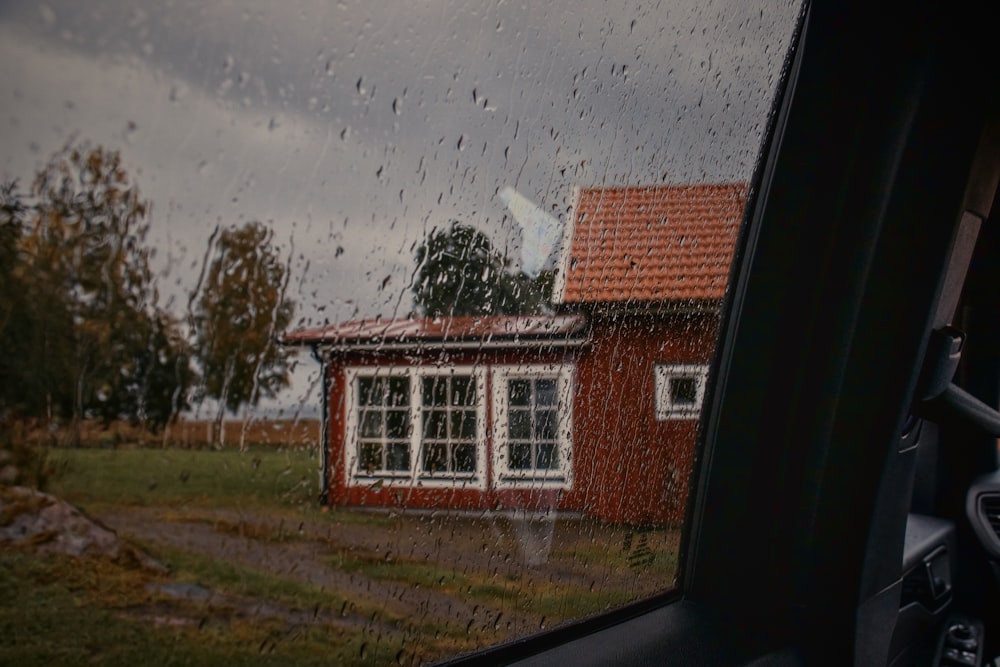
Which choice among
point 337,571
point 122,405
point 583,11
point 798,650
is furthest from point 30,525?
point 798,650

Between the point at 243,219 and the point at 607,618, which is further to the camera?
the point at 607,618

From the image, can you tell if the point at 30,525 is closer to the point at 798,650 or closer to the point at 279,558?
the point at 279,558

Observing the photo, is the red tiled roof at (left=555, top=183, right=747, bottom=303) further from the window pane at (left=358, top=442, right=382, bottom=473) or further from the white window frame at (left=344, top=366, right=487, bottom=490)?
the window pane at (left=358, top=442, right=382, bottom=473)

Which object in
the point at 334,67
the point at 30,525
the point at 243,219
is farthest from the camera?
the point at 334,67

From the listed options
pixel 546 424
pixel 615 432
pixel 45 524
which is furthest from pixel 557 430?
pixel 45 524

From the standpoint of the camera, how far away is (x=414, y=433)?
1437 mm

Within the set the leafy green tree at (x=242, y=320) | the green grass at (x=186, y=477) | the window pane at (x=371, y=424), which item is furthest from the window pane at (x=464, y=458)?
the leafy green tree at (x=242, y=320)

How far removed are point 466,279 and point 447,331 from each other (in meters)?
0.11

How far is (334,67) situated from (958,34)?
1778mm

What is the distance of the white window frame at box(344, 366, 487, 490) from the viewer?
129cm

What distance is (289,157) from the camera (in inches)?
43.7

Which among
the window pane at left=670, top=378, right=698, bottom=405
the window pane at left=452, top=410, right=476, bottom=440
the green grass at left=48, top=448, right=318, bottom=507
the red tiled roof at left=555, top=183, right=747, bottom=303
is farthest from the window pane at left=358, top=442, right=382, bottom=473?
the window pane at left=670, top=378, right=698, bottom=405

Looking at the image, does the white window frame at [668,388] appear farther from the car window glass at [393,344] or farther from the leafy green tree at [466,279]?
the leafy green tree at [466,279]

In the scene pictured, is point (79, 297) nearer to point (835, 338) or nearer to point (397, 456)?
point (397, 456)
